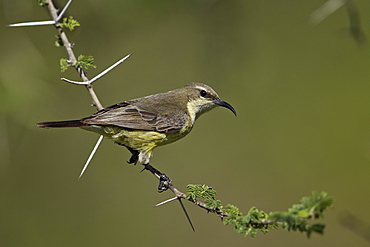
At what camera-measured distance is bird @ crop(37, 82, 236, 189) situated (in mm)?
4496

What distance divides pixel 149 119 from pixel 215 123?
10.2 feet

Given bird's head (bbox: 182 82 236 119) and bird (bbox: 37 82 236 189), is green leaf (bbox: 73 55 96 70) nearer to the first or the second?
Answer: bird (bbox: 37 82 236 189)

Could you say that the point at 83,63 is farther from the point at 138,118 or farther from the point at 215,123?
the point at 215,123

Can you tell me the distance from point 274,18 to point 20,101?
15.5 feet

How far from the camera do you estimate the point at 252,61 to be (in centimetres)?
669

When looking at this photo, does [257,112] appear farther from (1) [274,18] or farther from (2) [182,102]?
(2) [182,102]

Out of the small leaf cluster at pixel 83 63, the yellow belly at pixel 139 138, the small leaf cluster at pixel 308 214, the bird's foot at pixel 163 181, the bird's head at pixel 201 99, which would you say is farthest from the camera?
the bird's head at pixel 201 99

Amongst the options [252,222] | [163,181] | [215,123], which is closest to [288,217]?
[252,222]

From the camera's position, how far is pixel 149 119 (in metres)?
4.84

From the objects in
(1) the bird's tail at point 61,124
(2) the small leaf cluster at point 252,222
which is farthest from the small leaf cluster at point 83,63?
(2) the small leaf cluster at point 252,222

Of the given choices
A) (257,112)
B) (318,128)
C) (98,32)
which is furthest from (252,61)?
(98,32)

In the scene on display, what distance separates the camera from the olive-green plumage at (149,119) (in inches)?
177

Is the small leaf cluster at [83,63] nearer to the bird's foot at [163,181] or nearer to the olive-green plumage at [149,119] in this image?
the olive-green plumage at [149,119]

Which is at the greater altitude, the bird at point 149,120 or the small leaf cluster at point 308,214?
the bird at point 149,120
